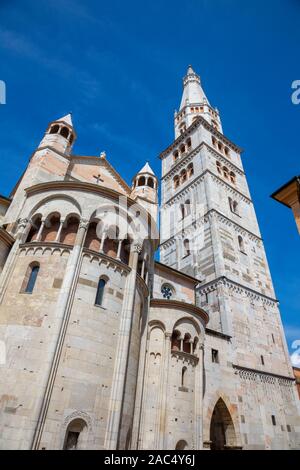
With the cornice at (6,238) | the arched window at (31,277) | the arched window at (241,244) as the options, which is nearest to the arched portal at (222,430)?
the arched window at (31,277)

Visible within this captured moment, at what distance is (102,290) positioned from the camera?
12477 mm

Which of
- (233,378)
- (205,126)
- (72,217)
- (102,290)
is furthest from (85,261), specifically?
(205,126)

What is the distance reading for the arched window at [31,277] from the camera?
11.6m

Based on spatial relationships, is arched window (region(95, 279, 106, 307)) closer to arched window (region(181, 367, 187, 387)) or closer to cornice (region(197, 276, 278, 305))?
arched window (region(181, 367, 187, 387))

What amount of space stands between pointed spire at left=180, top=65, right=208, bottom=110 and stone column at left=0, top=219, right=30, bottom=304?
137 ft

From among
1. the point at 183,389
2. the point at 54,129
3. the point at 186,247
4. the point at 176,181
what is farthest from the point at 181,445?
the point at 176,181

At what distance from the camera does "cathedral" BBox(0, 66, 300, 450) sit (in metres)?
9.83

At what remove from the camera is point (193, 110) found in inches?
1805

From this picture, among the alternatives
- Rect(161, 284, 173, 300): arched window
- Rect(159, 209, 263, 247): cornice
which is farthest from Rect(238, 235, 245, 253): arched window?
Rect(161, 284, 173, 300): arched window

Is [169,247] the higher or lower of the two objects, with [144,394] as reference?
higher

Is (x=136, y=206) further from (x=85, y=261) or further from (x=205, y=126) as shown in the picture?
(x=205, y=126)

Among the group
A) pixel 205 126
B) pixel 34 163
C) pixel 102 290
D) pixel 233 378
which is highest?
pixel 205 126

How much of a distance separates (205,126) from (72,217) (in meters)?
29.6

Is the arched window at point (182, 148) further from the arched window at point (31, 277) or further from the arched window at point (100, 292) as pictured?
the arched window at point (31, 277)
